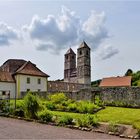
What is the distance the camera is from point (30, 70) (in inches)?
1821

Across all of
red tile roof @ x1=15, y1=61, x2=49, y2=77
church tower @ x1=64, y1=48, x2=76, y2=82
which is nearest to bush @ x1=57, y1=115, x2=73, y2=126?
red tile roof @ x1=15, y1=61, x2=49, y2=77

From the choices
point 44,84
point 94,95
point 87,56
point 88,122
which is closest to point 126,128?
point 88,122

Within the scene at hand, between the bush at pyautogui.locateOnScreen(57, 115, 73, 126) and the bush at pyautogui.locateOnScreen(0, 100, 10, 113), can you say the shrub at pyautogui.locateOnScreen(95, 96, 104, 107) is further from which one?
the bush at pyautogui.locateOnScreen(57, 115, 73, 126)

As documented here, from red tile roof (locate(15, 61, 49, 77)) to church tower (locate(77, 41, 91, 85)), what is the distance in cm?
4213

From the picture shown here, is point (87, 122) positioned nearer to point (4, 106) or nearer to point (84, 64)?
point (4, 106)

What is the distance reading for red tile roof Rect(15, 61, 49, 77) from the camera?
147ft

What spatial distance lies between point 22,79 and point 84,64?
47.4m

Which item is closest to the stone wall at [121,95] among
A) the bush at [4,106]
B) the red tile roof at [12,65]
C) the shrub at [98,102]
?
the shrub at [98,102]

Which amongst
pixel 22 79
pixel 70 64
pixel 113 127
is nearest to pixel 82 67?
pixel 70 64

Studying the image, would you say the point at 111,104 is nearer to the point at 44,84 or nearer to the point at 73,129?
the point at 73,129

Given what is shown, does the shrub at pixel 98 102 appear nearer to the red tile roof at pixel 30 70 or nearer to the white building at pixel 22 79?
the white building at pixel 22 79

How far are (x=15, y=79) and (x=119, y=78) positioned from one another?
19.9m

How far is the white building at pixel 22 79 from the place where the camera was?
4297 centimetres

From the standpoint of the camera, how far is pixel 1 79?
138 ft
